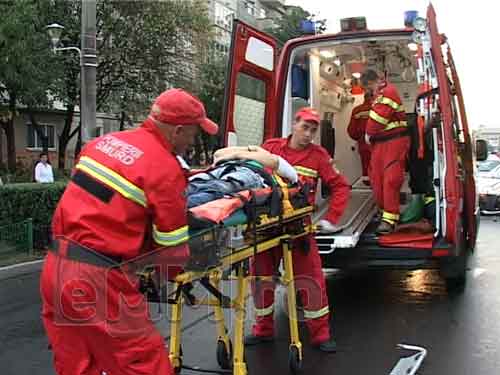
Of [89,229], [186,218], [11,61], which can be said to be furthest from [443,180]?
[11,61]

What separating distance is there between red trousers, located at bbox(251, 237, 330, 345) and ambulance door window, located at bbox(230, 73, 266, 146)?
1.67m

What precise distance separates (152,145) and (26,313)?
13.9 feet

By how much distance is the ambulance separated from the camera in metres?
5.54

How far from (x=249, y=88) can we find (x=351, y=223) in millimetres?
1639

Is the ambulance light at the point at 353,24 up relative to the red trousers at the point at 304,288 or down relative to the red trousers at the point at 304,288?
up

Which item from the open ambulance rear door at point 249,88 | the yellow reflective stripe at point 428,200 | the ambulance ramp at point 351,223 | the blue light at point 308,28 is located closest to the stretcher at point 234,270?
the ambulance ramp at point 351,223

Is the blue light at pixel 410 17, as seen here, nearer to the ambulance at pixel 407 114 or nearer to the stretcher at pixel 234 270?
the ambulance at pixel 407 114

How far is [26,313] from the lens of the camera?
252 inches

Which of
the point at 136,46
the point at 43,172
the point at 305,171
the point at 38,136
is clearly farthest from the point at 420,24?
the point at 38,136

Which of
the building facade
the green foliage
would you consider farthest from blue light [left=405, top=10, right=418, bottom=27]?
the building facade

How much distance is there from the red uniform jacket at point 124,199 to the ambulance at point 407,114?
3.07 metres

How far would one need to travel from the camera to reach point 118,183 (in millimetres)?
2705

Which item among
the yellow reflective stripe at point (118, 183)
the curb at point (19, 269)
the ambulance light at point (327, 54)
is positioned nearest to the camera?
the yellow reflective stripe at point (118, 183)

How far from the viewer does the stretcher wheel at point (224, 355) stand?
15.0 ft
